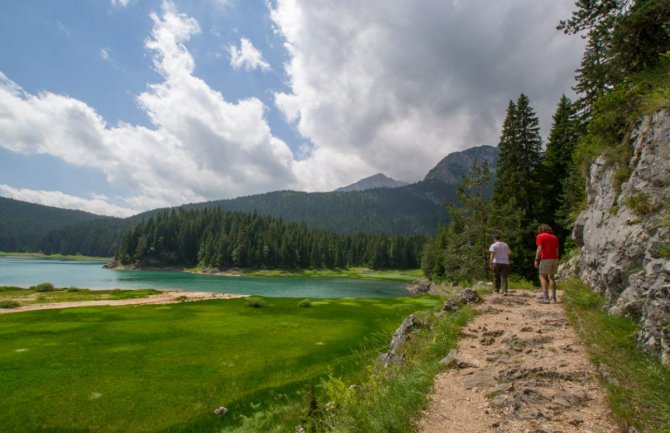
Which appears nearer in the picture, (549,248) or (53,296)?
(549,248)

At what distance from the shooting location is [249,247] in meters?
161

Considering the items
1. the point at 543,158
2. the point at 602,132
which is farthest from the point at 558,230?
the point at 602,132

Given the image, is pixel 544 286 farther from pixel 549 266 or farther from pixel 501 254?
pixel 501 254

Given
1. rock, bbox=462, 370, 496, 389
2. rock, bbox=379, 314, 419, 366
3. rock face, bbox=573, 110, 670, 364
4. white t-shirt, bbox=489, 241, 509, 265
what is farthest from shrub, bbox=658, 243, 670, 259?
white t-shirt, bbox=489, 241, 509, 265

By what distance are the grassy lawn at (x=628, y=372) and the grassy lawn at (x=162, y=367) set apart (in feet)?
27.0

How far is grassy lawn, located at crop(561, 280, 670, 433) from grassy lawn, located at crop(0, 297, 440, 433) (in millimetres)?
8224

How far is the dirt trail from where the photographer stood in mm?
5719

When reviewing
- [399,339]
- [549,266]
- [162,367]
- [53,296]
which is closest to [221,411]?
[162,367]

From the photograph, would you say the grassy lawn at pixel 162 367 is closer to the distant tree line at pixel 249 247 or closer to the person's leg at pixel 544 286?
the person's leg at pixel 544 286

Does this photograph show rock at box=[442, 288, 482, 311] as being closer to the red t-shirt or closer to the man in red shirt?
the man in red shirt

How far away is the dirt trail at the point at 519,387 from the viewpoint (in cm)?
572

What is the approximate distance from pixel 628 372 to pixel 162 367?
18.7 m

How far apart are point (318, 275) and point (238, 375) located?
143 meters

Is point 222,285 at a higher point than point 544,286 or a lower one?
lower
